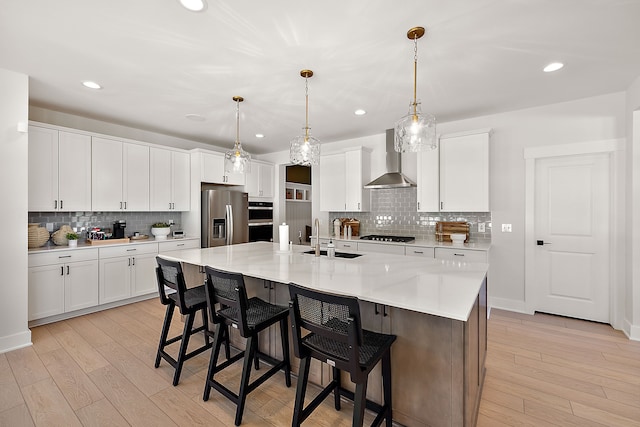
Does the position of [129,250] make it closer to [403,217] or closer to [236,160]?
[236,160]

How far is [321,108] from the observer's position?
12.3 feet

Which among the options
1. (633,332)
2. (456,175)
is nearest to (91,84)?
(456,175)

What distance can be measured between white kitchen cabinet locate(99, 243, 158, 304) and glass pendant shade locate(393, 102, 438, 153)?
12.8 ft

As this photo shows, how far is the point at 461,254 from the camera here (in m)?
3.70

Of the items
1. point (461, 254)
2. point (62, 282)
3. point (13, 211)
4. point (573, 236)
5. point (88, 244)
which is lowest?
point (62, 282)

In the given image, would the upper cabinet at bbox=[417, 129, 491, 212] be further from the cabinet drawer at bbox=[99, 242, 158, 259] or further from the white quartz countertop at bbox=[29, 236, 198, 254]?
the cabinet drawer at bbox=[99, 242, 158, 259]

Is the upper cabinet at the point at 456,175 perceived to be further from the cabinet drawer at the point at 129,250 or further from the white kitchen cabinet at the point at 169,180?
the cabinet drawer at the point at 129,250

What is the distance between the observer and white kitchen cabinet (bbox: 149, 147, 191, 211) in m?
4.55

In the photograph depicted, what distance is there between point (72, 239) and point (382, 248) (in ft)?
13.4

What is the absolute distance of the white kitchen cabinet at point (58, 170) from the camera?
342 cm

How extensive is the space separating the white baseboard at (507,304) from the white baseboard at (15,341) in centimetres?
532

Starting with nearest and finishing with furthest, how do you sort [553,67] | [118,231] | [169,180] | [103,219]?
[553,67]
[118,231]
[103,219]
[169,180]

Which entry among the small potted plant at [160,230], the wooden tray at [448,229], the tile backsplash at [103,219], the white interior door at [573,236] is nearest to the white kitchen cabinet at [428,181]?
the wooden tray at [448,229]

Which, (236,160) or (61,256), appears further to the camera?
(61,256)
